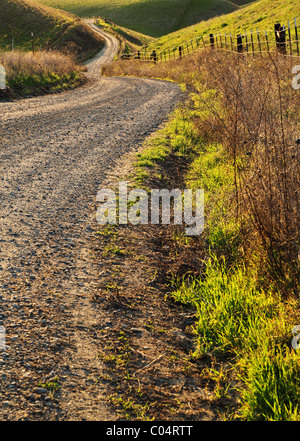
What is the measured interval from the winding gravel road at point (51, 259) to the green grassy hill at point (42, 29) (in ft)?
129

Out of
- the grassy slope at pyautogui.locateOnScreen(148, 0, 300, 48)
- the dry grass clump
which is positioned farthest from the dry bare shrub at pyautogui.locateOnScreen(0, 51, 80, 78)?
the grassy slope at pyautogui.locateOnScreen(148, 0, 300, 48)

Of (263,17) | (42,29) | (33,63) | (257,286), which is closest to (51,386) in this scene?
(257,286)

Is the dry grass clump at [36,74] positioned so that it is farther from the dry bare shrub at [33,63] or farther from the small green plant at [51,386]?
the small green plant at [51,386]

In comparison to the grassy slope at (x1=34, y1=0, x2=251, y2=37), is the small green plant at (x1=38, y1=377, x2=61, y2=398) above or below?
below

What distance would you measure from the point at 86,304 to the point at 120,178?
314 cm

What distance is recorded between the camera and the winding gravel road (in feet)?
7.63

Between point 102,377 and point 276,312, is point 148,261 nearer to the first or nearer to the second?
point 276,312

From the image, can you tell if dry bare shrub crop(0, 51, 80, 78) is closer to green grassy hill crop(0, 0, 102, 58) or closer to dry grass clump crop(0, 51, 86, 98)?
dry grass clump crop(0, 51, 86, 98)

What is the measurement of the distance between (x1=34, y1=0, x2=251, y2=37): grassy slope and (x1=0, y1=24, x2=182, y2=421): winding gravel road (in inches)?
2589

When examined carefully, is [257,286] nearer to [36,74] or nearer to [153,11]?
[36,74]

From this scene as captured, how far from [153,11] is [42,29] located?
35.1m

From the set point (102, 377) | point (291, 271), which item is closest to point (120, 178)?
point (291, 271)

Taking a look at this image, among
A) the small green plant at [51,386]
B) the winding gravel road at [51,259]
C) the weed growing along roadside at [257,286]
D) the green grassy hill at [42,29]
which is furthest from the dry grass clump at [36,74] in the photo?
the green grassy hill at [42,29]

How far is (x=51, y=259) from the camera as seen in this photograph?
12.4ft
